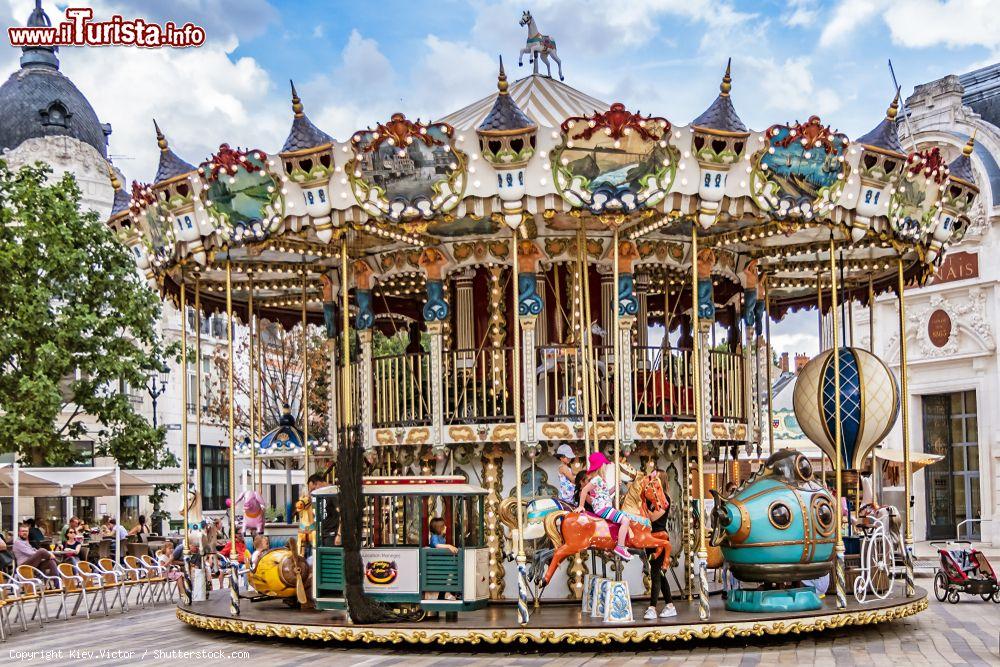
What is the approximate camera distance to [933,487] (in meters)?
37.6

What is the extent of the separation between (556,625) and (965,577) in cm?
915

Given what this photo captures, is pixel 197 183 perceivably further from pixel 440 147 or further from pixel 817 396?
pixel 817 396

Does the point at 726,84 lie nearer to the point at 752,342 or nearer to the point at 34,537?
the point at 752,342

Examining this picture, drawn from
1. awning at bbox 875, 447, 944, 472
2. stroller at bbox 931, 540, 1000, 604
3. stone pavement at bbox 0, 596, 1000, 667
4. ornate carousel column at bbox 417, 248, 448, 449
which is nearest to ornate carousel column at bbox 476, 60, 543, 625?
stone pavement at bbox 0, 596, 1000, 667

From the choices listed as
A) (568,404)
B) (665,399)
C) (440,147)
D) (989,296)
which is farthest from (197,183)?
(989,296)

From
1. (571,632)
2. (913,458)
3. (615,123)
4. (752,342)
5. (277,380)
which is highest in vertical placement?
(615,123)

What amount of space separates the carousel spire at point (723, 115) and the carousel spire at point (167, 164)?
6.33 m

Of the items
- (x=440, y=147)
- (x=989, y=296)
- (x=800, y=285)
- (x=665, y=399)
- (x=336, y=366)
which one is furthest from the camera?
(x=989, y=296)

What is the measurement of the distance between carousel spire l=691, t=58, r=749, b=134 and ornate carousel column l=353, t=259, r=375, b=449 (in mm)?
5576

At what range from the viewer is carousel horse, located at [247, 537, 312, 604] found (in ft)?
53.2

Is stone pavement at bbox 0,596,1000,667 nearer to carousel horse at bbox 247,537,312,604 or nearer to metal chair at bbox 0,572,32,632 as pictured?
metal chair at bbox 0,572,32,632

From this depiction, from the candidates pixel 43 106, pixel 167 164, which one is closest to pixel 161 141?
pixel 167 164

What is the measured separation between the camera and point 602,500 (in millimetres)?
14320

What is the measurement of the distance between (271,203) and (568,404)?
447cm
